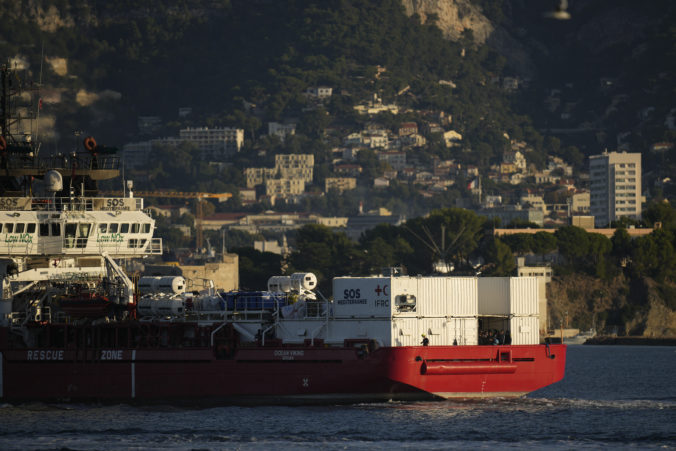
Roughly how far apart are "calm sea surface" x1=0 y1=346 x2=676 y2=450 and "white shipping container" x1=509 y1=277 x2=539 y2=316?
412 centimetres

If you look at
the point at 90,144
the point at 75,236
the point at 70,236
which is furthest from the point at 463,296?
the point at 90,144

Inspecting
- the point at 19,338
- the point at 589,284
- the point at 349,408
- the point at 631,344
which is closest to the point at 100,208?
the point at 19,338

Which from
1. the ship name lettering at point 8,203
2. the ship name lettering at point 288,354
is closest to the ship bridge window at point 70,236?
the ship name lettering at point 8,203

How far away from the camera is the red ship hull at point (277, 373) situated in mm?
63500

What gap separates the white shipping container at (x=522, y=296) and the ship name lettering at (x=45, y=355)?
20.6 m

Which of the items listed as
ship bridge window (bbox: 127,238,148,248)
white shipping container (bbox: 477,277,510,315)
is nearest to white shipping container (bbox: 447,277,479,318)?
white shipping container (bbox: 477,277,510,315)

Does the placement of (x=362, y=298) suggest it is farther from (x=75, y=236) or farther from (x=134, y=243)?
(x=75, y=236)

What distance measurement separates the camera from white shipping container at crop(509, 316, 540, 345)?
217ft

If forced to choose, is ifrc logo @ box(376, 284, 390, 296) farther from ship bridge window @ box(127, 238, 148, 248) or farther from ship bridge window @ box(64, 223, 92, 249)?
ship bridge window @ box(64, 223, 92, 249)

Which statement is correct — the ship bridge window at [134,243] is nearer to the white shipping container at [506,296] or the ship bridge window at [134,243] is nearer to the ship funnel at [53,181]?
the ship funnel at [53,181]

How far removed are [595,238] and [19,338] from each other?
128m

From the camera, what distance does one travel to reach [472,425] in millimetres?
59312

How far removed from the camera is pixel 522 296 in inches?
2611

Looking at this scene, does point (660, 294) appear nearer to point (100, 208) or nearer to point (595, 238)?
point (595, 238)
